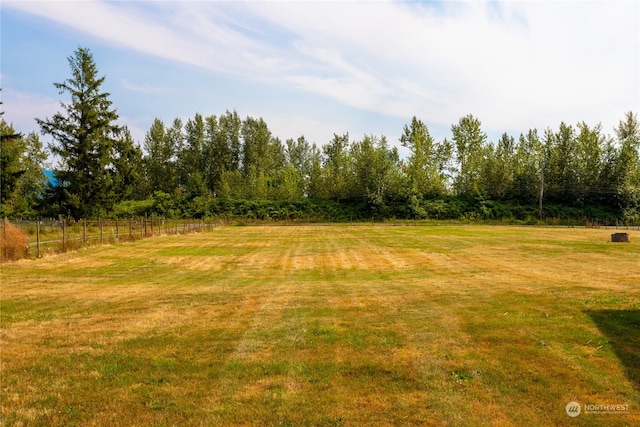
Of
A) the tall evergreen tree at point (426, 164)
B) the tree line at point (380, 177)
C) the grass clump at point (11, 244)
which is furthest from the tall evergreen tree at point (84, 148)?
the tall evergreen tree at point (426, 164)

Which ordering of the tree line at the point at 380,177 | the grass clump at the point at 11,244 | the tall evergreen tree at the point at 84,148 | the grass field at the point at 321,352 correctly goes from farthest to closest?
the tree line at the point at 380,177, the tall evergreen tree at the point at 84,148, the grass clump at the point at 11,244, the grass field at the point at 321,352

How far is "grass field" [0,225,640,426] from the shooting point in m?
5.27

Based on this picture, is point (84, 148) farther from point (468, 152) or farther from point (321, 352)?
point (468, 152)

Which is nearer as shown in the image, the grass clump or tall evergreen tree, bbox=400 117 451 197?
the grass clump

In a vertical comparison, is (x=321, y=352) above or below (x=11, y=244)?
below

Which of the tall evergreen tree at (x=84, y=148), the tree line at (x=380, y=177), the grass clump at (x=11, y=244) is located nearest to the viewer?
the grass clump at (x=11, y=244)

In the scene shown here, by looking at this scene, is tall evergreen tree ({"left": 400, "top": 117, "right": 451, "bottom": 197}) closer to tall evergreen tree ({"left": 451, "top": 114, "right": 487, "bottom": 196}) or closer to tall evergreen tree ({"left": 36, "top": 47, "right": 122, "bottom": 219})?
tall evergreen tree ({"left": 451, "top": 114, "right": 487, "bottom": 196})

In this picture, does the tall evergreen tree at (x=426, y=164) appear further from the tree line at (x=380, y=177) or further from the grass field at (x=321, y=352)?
the grass field at (x=321, y=352)

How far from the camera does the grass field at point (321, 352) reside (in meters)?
5.27

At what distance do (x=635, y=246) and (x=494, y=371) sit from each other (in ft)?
90.7

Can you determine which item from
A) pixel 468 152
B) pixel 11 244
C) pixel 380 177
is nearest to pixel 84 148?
pixel 11 244

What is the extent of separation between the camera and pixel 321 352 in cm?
731

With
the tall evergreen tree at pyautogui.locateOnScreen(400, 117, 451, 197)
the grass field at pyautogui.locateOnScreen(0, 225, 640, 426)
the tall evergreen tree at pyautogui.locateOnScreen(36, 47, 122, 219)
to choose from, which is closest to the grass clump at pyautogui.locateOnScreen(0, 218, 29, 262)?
the grass field at pyautogui.locateOnScreen(0, 225, 640, 426)

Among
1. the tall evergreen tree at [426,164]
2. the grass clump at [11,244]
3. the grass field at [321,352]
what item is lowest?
the grass field at [321,352]
